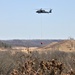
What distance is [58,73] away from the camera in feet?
51.5

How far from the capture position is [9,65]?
2441 centimetres

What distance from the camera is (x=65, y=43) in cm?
11044

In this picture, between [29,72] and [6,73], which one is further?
[6,73]

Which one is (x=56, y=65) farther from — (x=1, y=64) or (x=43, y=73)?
(x=1, y=64)

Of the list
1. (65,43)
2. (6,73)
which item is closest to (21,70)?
(6,73)

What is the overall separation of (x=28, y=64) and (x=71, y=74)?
1577 mm

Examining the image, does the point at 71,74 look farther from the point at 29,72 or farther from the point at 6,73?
the point at 6,73

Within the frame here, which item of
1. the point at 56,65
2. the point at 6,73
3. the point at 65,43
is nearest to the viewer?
the point at 56,65

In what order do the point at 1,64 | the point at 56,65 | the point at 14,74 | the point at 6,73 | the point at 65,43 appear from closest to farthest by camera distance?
the point at 14,74
the point at 56,65
the point at 6,73
the point at 1,64
the point at 65,43

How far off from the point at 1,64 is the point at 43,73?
913cm

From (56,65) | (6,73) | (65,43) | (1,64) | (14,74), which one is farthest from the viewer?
(65,43)

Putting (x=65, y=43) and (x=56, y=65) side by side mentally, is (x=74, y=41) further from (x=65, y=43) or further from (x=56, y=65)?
(x=56, y=65)

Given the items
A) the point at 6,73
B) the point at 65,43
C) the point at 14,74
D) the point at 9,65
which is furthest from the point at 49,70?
the point at 65,43

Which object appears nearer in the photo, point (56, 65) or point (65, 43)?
point (56, 65)
